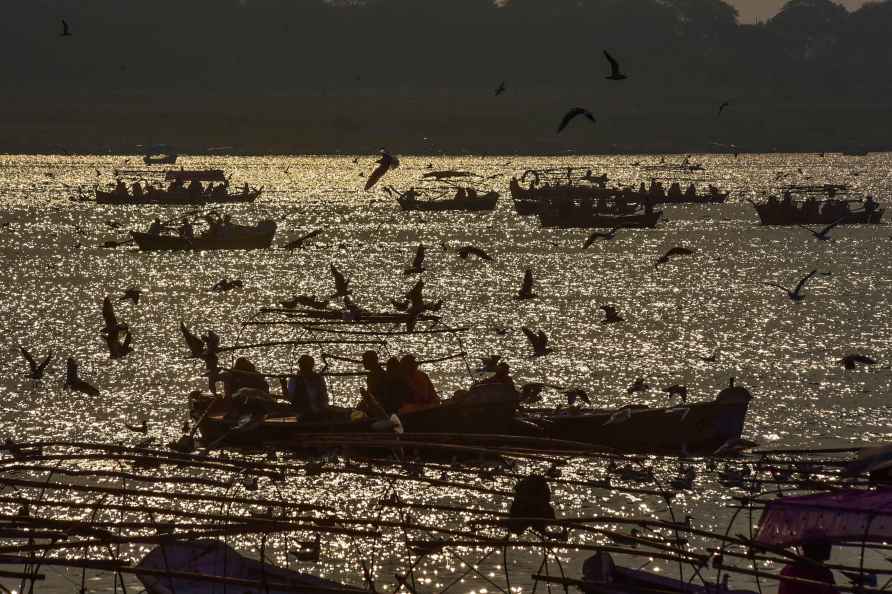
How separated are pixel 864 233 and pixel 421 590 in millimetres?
111328

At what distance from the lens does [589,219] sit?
427 feet

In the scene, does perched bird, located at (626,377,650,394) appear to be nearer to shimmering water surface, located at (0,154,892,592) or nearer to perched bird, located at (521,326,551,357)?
shimmering water surface, located at (0,154,892,592)

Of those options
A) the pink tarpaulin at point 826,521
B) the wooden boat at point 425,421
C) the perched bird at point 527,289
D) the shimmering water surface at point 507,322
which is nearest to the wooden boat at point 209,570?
the shimmering water surface at point 507,322

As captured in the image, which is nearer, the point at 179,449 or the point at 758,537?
the point at 758,537

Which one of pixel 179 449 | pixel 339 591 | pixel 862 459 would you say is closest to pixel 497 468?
pixel 179 449

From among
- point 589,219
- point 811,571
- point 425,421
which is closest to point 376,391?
point 425,421

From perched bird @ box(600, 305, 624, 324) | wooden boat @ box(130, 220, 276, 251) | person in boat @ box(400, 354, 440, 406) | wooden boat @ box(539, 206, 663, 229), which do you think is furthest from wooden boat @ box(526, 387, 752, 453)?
wooden boat @ box(539, 206, 663, 229)

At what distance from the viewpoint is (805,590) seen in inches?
602

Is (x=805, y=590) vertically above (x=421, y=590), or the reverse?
(x=805, y=590)

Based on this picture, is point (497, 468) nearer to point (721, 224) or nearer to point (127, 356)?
point (127, 356)

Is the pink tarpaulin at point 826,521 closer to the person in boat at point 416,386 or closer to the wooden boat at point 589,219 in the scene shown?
the person in boat at point 416,386

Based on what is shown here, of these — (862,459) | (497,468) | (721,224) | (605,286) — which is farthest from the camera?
(721,224)

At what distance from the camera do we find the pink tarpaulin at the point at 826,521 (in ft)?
50.7

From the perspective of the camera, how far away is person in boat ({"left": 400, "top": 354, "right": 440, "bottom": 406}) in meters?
28.5
